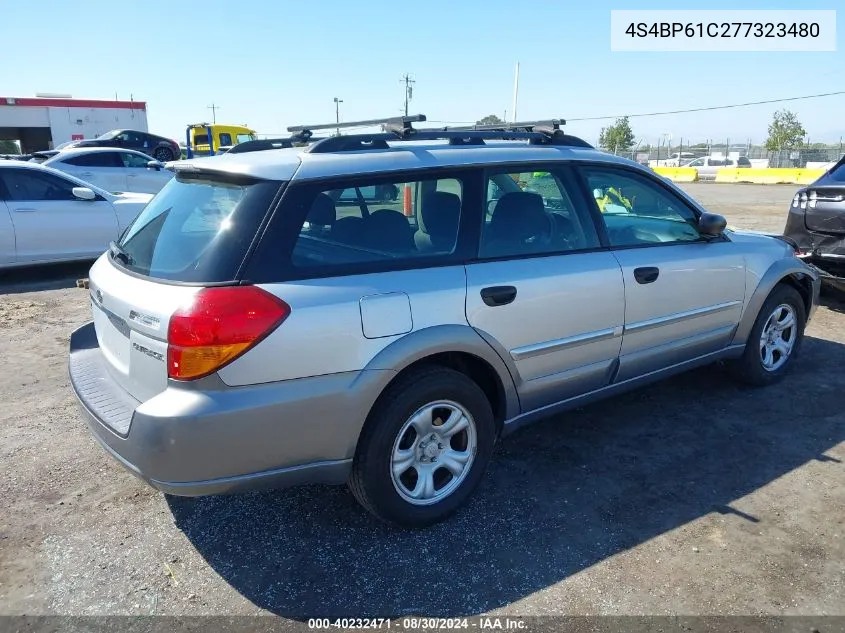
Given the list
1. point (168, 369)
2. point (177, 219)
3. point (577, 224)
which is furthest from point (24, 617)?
point (577, 224)

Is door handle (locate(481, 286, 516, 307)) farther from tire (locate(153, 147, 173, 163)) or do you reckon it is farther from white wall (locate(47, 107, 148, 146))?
white wall (locate(47, 107, 148, 146))

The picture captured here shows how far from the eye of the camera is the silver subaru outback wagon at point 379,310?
2.50 m

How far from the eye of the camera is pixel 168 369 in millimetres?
2488

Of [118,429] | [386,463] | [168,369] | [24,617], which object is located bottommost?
[24,617]

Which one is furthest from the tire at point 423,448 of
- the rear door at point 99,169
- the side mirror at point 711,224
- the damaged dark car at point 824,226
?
the rear door at point 99,169

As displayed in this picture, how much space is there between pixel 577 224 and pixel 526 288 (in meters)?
0.64

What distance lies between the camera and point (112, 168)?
44.6 feet

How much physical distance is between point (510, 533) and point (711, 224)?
2.29 metres

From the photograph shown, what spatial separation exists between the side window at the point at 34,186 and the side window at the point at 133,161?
5704 mm

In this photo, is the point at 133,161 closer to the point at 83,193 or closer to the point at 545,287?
the point at 83,193

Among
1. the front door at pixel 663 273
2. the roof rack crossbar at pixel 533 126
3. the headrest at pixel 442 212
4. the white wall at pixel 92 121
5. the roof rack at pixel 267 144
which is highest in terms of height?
the white wall at pixel 92 121

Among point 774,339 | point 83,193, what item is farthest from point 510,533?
point 83,193

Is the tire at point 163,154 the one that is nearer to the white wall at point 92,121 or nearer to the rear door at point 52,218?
the white wall at point 92,121

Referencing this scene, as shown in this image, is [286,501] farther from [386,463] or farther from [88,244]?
[88,244]
